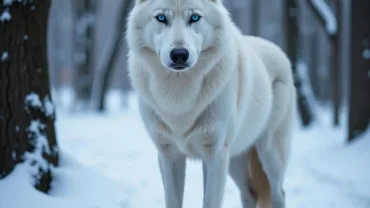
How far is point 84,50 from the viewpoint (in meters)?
12.9

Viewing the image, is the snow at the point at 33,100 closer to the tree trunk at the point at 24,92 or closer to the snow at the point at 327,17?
the tree trunk at the point at 24,92

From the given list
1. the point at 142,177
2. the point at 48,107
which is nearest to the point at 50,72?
the point at 48,107

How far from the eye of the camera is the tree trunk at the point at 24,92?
10.1 feet

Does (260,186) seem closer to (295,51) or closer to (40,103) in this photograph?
(40,103)

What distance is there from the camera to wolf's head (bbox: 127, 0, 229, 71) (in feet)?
7.55

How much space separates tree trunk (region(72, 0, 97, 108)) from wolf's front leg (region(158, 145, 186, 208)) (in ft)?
33.7

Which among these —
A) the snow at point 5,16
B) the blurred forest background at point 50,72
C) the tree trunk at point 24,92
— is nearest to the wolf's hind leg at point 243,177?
the blurred forest background at point 50,72

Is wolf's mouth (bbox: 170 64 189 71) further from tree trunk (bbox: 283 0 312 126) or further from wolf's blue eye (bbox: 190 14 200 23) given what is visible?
tree trunk (bbox: 283 0 312 126)

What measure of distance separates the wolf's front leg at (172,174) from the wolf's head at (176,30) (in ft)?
2.03

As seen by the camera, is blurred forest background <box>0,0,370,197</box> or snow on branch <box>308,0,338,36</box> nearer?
blurred forest background <box>0,0,370,197</box>

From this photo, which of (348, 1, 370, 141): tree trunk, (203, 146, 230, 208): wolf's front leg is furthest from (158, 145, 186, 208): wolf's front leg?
(348, 1, 370, 141): tree trunk

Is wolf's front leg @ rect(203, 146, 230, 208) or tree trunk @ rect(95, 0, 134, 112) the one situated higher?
wolf's front leg @ rect(203, 146, 230, 208)

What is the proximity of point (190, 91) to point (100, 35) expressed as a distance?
93.4 ft

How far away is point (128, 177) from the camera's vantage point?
15.9ft
